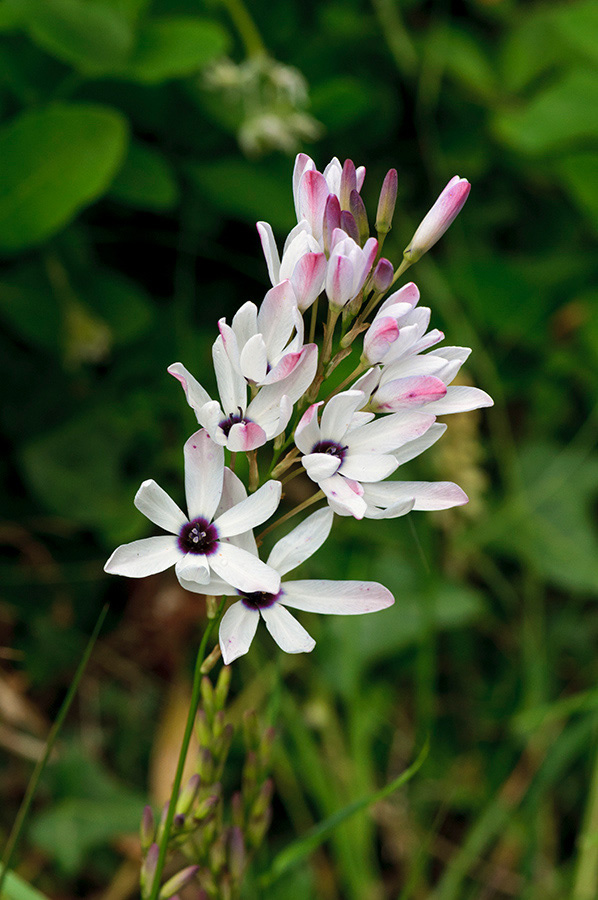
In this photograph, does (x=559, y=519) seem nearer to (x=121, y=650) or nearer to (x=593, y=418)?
(x=593, y=418)

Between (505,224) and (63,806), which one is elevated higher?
(505,224)

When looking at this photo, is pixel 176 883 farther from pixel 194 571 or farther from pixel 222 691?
pixel 194 571

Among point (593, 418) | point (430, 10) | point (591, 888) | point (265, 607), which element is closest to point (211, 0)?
point (430, 10)

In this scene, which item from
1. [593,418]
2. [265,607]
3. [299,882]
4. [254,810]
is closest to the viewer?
[265,607]

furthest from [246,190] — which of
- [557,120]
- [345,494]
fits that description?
[345,494]

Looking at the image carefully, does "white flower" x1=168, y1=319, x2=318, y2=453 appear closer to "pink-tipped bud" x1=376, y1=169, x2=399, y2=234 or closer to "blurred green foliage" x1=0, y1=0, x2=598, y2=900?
"pink-tipped bud" x1=376, y1=169, x2=399, y2=234

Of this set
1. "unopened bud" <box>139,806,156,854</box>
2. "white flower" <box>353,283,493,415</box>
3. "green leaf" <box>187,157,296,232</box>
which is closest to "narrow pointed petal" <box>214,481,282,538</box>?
"white flower" <box>353,283,493,415</box>

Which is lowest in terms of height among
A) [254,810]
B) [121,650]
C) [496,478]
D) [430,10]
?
[254,810]
